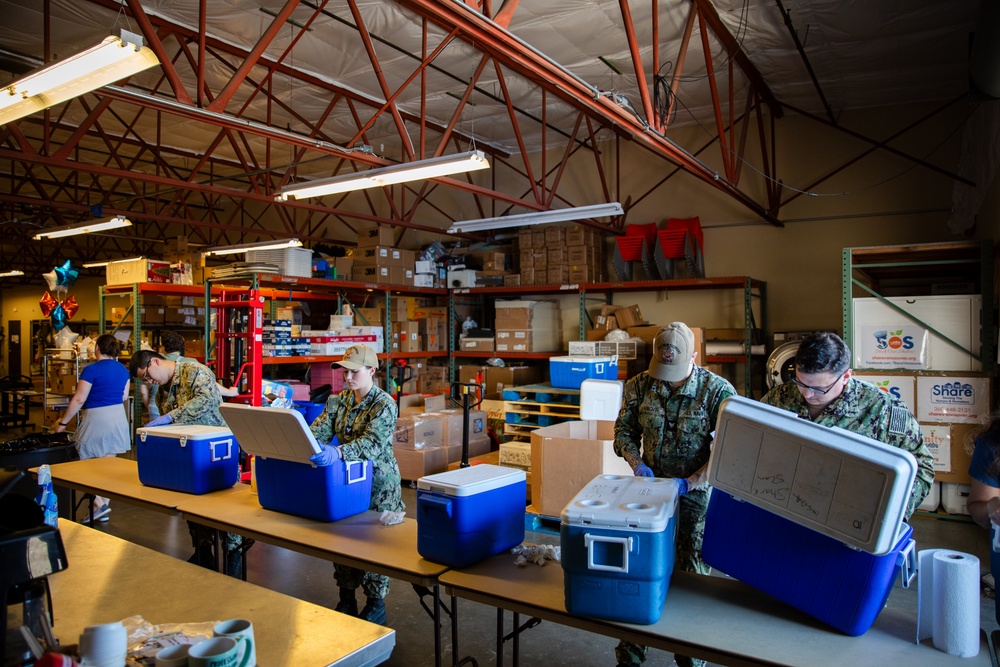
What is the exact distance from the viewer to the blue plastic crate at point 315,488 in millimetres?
3105

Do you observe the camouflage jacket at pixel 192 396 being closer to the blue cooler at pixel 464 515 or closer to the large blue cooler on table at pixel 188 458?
the large blue cooler on table at pixel 188 458

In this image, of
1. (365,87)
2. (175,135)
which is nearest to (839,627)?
(365,87)

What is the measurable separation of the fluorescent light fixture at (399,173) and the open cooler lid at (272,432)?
7.71 ft

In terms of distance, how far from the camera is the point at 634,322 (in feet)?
28.8

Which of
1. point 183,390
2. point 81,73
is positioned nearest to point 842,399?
point 81,73

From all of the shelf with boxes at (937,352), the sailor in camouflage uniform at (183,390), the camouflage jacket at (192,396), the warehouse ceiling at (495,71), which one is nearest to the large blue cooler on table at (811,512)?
the warehouse ceiling at (495,71)

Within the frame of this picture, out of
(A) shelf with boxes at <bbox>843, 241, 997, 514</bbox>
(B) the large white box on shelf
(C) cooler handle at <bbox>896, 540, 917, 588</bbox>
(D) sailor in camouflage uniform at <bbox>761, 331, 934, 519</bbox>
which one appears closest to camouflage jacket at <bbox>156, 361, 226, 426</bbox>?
(D) sailor in camouflage uniform at <bbox>761, 331, 934, 519</bbox>

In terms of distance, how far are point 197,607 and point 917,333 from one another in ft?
19.9

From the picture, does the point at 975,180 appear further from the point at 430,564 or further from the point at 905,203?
the point at 430,564

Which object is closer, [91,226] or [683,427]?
[683,427]

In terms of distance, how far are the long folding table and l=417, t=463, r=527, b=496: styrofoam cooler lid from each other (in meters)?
0.62

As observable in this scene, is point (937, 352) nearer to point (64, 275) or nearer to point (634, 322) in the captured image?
point (634, 322)

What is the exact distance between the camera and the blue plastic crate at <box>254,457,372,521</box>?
10.2 feet

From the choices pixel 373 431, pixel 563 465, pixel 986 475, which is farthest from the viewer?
pixel 563 465
